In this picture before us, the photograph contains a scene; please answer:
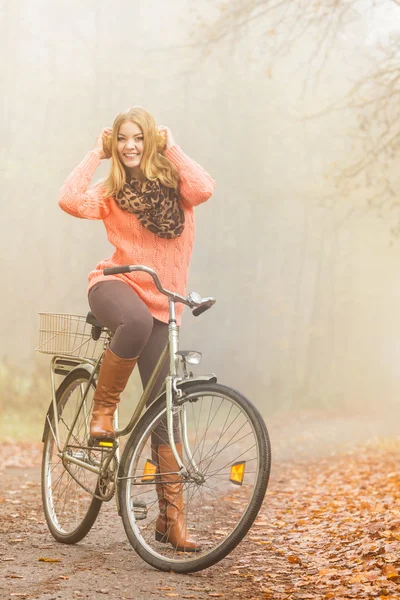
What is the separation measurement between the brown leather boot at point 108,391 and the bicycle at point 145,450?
8 cm

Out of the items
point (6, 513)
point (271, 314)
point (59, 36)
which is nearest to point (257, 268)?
point (271, 314)

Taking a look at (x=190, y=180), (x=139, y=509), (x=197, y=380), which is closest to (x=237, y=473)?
(x=197, y=380)

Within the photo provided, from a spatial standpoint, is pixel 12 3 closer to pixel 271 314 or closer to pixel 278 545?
pixel 271 314

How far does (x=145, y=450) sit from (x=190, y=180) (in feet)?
3.98

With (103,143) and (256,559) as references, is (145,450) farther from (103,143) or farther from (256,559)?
(103,143)

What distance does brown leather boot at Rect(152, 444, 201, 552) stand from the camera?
3611 mm

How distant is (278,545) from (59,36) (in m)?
13.2

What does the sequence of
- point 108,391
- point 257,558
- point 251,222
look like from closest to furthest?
point 108,391, point 257,558, point 251,222

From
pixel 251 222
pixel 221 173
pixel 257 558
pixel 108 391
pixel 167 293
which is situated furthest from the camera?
pixel 251 222

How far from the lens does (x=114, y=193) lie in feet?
12.6

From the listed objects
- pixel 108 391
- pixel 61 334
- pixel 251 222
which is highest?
pixel 251 222

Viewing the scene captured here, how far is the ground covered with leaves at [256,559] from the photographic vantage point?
326 centimetres

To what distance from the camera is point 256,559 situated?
3971 mm

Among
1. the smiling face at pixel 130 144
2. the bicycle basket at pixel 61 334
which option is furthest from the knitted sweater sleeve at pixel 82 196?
the bicycle basket at pixel 61 334
